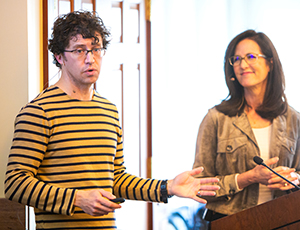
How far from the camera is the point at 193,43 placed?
2.20 metres

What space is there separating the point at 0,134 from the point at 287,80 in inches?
65.9

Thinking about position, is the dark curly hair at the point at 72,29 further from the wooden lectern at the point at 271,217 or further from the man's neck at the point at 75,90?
the wooden lectern at the point at 271,217

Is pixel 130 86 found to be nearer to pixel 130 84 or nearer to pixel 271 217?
pixel 130 84

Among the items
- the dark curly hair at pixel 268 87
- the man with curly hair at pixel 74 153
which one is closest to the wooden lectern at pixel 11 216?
the man with curly hair at pixel 74 153

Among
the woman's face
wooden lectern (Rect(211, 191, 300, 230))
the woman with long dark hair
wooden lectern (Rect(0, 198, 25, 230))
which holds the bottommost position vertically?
wooden lectern (Rect(0, 198, 25, 230))

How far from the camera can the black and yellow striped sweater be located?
1.13 meters

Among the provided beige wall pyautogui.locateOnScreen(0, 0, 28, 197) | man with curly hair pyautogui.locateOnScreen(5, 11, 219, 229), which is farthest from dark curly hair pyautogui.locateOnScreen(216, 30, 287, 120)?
beige wall pyautogui.locateOnScreen(0, 0, 28, 197)

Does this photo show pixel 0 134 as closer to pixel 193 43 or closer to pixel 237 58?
pixel 193 43

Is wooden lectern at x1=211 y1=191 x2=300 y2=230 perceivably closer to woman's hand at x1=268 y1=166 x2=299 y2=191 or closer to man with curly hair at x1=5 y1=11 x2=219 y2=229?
man with curly hair at x1=5 y1=11 x2=219 y2=229

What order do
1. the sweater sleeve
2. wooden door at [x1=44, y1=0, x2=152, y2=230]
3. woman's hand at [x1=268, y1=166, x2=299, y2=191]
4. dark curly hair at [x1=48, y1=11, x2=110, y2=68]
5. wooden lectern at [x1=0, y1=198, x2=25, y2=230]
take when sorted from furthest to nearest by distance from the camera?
wooden door at [x1=44, y1=0, x2=152, y2=230] < woman's hand at [x1=268, y1=166, x2=299, y2=191] < wooden lectern at [x1=0, y1=198, x2=25, y2=230] < dark curly hair at [x1=48, y1=11, x2=110, y2=68] < the sweater sleeve

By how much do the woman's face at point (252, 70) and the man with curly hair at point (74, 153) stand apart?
0.95m

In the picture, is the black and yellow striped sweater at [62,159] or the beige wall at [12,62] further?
the beige wall at [12,62]

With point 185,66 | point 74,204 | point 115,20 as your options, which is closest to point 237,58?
point 185,66

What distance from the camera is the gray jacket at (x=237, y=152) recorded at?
6.45 ft
